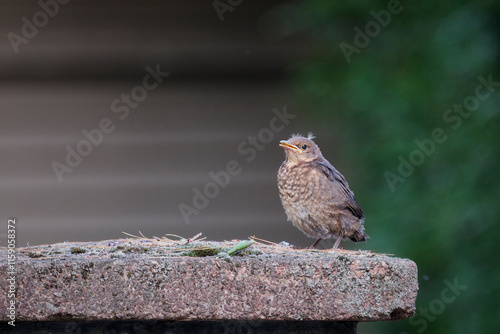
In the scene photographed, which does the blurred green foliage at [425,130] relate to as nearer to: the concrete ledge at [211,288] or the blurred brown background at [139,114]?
the blurred brown background at [139,114]

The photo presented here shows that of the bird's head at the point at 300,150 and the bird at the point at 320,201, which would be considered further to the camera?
the bird's head at the point at 300,150

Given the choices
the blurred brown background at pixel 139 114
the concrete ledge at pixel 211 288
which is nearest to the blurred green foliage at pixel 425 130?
the blurred brown background at pixel 139 114

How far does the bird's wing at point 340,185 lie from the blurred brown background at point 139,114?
232 centimetres

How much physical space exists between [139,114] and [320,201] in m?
2.71

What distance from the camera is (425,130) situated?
3637 mm

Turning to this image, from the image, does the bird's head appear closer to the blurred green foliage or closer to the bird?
the bird

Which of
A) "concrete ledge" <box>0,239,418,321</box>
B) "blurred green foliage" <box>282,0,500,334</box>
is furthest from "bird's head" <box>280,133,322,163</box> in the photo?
"concrete ledge" <box>0,239,418,321</box>

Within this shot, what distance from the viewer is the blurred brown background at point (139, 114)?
502cm

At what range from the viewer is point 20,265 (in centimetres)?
156

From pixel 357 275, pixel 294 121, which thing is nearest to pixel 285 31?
pixel 294 121

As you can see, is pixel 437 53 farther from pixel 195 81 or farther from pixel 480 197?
pixel 195 81

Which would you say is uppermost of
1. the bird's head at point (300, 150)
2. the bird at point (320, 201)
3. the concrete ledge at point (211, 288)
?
the bird's head at point (300, 150)

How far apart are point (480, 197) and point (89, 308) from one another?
2189mm

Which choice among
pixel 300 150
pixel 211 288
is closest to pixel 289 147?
pixel 300 150
